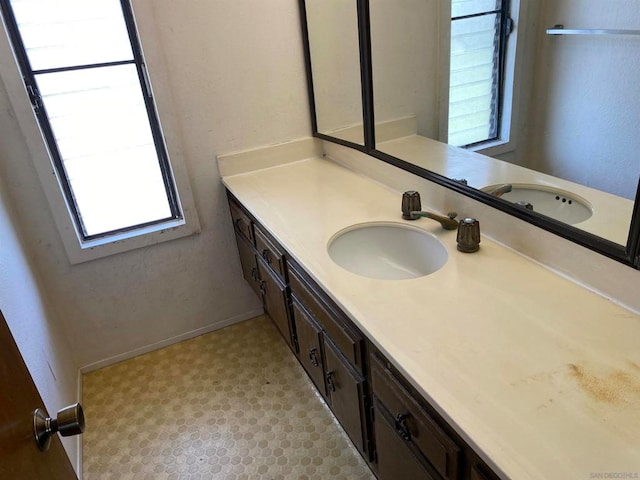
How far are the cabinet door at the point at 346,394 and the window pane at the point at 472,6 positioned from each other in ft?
3.42

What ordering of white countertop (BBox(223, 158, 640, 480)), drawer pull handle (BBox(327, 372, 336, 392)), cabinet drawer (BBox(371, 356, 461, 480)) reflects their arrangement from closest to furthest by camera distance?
white countertop (BBox(223, 158, 640, 480))
cabinet drawer (BBox(371, 356, 461, 480))
drawer pull handle (BBox(327, 372, 336, 392))

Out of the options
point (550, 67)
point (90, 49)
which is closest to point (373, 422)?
point (550, 67)

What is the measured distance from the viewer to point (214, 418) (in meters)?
1.90

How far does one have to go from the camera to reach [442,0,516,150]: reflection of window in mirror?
1.23 meters

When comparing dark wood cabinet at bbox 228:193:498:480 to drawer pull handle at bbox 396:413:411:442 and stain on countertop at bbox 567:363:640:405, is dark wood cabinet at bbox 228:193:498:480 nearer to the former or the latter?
drawer pull handle at bbox 396:413:411:442

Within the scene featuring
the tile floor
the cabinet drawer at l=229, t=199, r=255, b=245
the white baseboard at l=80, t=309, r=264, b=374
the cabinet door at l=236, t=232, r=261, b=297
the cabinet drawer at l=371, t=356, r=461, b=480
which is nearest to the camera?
the cabinet drawer at l=371, t=356, r=461, b=480

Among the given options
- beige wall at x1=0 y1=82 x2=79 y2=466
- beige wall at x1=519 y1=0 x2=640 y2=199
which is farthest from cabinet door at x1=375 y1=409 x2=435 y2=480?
beige wall at x1=0 y1=82 x2=79 y2=466

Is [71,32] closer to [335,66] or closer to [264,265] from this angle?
[335,66]

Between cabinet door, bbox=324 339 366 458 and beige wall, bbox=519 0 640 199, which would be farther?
cabinet door, bbox=324 339 366 458

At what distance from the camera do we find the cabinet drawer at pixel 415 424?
862 mm

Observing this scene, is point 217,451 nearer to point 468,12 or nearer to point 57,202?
point 57,202

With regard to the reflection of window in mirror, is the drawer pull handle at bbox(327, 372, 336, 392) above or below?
below

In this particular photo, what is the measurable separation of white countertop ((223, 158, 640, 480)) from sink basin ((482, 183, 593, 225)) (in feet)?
0.48

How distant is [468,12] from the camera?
4.37ft
